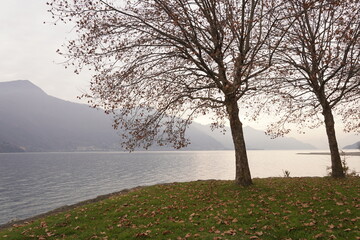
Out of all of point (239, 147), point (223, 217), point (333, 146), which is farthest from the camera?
point (333, 146)

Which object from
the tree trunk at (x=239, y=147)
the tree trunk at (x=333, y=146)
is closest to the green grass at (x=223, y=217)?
the tree trunk at (x=239, y=147)

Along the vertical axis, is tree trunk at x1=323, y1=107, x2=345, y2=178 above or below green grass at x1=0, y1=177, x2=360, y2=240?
above

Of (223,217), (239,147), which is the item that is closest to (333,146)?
(239,147)

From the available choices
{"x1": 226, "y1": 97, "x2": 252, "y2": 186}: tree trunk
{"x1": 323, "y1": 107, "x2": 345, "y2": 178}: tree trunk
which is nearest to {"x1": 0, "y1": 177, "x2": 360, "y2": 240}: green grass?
{"x1": 226, "y1": 97, "x2": 252, "y2": 186}: tree trunk

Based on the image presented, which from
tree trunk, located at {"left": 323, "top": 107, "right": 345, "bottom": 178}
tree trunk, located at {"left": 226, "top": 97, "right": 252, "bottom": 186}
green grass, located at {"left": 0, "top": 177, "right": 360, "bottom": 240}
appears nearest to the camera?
green grass, located at {"left": 0, "top": 177, "right": 360, "bottom": 240}

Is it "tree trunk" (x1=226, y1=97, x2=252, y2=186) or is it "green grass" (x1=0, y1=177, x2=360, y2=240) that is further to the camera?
"tree trunk" (x1=226, y1=97, x2=252, y2=186)

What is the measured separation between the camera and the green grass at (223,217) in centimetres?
1004

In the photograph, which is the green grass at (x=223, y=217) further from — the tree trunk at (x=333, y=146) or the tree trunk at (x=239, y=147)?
the tree trunk at (x=333, y=146)

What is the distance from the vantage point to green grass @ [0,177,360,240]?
10040 mm

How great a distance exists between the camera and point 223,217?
11.8m

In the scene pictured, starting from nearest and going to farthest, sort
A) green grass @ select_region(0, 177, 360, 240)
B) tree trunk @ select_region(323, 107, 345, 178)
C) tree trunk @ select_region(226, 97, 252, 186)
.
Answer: green grass @ select_region(0, 177, 360, 240) < tree trunk @ select_region(226, 97, 252, 186) < tree trunk @ select_region(323, 107, 345, 178)

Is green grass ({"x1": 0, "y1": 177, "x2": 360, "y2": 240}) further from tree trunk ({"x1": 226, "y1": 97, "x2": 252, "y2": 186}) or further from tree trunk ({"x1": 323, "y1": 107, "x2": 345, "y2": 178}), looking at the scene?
tree trunk ({"x1": 323, "y1": 107, "x2": 345, "y2": 178})

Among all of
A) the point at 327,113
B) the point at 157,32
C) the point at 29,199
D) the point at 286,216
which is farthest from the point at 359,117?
the point at 29,199

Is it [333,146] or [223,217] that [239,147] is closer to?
[223,217]
